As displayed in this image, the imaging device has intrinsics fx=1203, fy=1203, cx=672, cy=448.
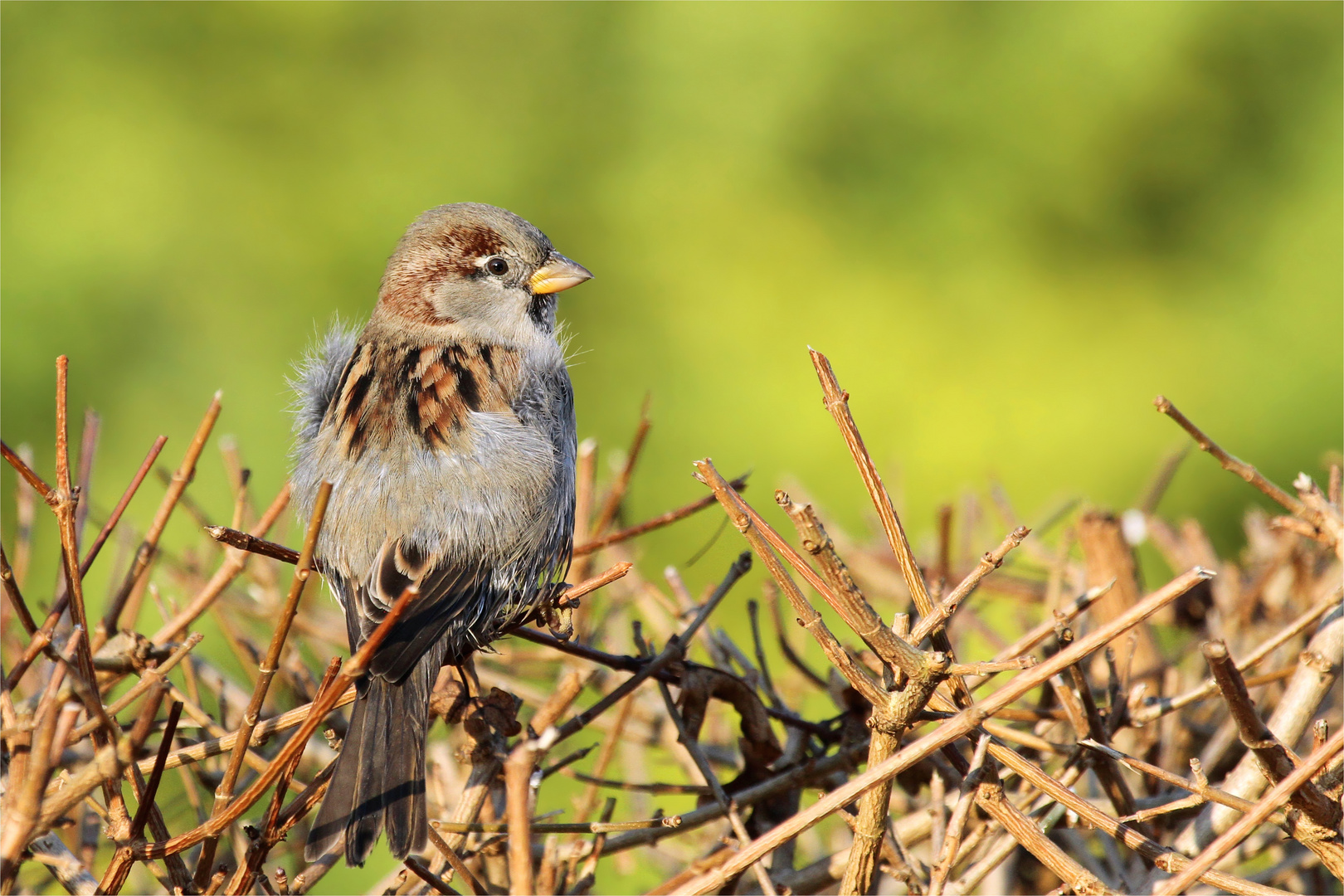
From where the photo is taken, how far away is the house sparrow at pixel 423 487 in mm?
1381

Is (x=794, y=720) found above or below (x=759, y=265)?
below

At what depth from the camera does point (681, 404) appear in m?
5.31

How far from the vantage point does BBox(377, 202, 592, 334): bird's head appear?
7.32 ft

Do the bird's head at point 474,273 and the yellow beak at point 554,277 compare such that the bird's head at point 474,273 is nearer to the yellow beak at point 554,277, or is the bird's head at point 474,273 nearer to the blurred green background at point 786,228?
the yellow beak at point 554,277

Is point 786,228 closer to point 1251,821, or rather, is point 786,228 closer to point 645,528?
point 645,528

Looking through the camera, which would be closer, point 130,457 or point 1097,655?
point 1097,655

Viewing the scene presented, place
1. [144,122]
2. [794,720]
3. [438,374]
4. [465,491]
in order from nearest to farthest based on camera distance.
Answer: [794,720]
[465,491]
[438,374]
[144,122]

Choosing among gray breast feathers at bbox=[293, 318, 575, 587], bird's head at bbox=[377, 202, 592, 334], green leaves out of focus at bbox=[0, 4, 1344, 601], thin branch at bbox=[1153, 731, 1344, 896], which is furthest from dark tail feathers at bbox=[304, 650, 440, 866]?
green leaves out of focus at bbox=[0, 4, 1344, 601]

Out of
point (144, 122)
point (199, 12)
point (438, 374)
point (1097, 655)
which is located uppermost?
point (199, 12)

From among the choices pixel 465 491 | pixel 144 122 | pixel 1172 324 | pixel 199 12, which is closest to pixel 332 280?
pixel 144 122

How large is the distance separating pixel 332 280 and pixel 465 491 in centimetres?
431

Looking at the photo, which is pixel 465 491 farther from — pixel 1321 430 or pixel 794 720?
pixel 1321 430

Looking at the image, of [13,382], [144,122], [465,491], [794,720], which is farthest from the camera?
[144,122]

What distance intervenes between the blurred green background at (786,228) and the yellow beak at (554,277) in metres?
2.58
